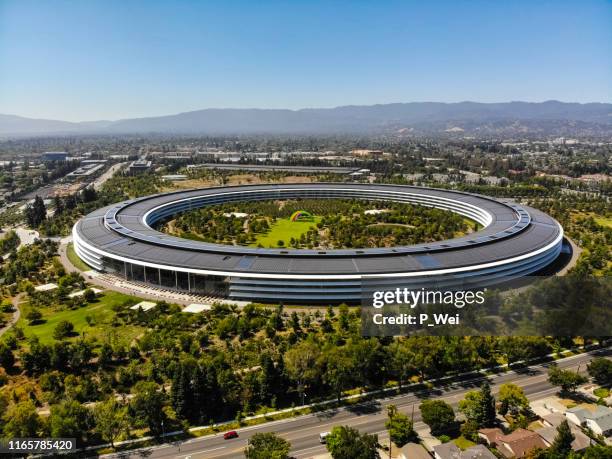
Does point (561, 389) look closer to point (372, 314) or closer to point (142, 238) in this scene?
point (372, 314)

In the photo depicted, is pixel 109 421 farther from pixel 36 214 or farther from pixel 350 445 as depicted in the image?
pixel 36 214

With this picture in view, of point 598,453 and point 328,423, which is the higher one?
point 598,453

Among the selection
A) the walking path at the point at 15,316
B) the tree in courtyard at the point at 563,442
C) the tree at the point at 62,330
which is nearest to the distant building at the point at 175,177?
the walking path at the point at 15,316

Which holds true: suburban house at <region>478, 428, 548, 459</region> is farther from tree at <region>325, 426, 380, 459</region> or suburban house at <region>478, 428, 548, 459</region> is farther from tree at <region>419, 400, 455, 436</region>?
tree at <region>325, 426, 380, 459</region>

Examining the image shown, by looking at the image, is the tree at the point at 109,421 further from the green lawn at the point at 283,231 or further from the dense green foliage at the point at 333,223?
the green lawn at the point at 283,231

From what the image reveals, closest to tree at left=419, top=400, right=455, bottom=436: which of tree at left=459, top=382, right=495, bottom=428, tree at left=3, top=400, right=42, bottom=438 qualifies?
tree at left=459, top=382, right=495, bottom=428

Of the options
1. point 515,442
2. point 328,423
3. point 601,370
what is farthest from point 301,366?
point 601,370
